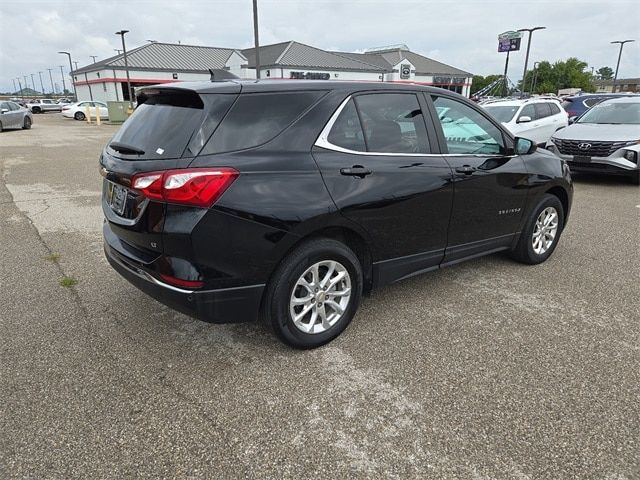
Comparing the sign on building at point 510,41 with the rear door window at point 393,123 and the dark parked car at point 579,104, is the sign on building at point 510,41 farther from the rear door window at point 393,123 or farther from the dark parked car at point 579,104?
the rear door window at point 393,123

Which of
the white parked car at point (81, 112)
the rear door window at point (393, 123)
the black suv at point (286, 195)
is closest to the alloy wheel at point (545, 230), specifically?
the black suv at point (286, 195)

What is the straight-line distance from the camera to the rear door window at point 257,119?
2641mm

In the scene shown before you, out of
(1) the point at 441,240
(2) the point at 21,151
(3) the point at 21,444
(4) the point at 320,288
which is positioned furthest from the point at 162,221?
(2) the point at 21,151

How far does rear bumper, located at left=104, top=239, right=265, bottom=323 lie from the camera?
2.63m

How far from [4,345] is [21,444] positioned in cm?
114

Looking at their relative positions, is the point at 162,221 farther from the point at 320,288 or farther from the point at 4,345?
the point at 4,345

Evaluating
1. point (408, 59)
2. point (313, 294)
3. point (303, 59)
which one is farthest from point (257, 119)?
point (408, 59)

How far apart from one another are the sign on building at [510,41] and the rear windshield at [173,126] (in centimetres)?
4320

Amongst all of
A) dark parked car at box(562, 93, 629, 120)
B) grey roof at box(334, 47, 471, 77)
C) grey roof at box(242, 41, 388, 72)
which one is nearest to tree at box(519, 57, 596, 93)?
grey roof at box(334, 47, 471, 77)

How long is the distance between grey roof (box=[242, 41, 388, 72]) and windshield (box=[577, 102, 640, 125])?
127 ft

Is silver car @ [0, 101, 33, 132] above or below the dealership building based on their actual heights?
below

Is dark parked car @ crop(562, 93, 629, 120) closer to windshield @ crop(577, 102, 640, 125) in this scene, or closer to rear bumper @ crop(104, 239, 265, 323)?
windshield @ crop(577, 102, 640, 125)

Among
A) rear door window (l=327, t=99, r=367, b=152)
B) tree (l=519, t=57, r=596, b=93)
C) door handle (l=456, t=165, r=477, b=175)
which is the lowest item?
door handle (l=456, t=165, r=477, b=175)

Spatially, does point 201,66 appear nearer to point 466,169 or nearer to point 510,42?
point 510,42
